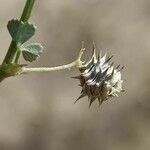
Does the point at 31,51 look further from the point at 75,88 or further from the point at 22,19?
the point at 75,88

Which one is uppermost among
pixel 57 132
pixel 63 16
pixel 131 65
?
pixel 63 16

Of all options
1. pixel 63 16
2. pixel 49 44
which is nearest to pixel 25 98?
pixel 49 44

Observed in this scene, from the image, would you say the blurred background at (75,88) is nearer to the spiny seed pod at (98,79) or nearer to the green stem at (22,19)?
the spiny seed pod at (98,79)

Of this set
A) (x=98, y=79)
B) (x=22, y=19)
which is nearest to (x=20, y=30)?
(x=22, y=19)

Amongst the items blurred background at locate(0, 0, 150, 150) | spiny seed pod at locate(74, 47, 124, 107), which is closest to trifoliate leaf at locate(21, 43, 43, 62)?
spiny seed pod at locate(74, 47, 124, 107)

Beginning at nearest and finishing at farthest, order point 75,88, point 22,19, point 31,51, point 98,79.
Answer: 1. point 22,19
2. point 31,51
3. point 98,79
4. point 75,88

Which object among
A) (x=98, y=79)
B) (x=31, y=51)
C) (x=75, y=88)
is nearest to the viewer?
(x=31, y=51)

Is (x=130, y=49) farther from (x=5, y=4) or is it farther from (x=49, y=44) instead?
(x=5, y=4)
